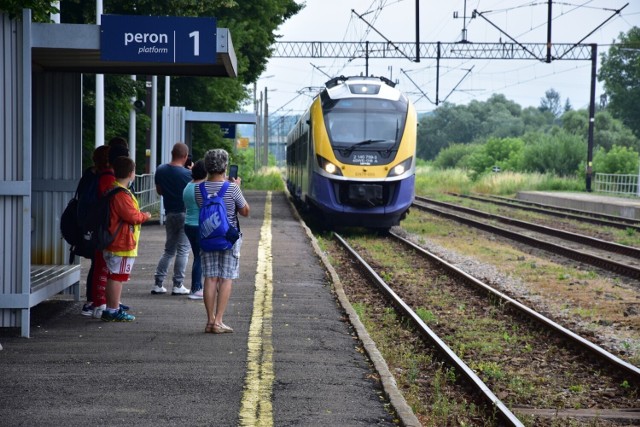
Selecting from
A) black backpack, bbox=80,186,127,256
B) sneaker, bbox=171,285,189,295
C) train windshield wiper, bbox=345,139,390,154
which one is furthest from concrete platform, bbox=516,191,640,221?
black backpack, bbox=80,186,127,256

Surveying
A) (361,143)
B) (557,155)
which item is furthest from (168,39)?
(557,155)

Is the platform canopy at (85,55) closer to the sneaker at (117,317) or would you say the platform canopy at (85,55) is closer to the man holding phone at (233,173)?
the man holding phone at (233,173)

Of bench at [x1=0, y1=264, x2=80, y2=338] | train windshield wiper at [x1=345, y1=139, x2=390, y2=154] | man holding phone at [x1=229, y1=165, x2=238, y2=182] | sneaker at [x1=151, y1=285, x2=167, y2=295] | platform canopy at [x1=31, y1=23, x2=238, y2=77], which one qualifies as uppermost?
platform canopy at [x1=31, y1=23, x2=238, y2=77]

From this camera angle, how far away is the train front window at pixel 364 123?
2259 centimetres

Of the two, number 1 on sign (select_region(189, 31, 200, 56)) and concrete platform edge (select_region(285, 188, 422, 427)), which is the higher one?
number 1 on sign (select_region(189, 31, 200, 56))

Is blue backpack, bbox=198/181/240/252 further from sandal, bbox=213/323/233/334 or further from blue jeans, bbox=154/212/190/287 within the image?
blue jeans, bbox=154/212/190/287

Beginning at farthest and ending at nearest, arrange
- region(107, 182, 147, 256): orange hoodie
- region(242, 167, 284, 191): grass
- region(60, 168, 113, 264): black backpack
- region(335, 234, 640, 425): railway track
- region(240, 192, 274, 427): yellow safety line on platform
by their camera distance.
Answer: region(242, 167, 284, 191): grass → region(60, 168, 113, 264): black backpack → region(107, 182, 147, 256): orange hoodie → region(335, 234, 640, 425): railway track → region(240, 192, 274, 427): yellow safety line on platform

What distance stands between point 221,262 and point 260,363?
144cm

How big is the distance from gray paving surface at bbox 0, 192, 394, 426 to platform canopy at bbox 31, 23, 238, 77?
2355mm

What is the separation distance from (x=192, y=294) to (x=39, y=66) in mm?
2964

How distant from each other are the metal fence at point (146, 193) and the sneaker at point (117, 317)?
1474 cm

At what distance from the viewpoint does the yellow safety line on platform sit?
22.1 feet

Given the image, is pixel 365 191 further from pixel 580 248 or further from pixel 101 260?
pixel 101 260

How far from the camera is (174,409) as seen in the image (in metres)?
6.83
